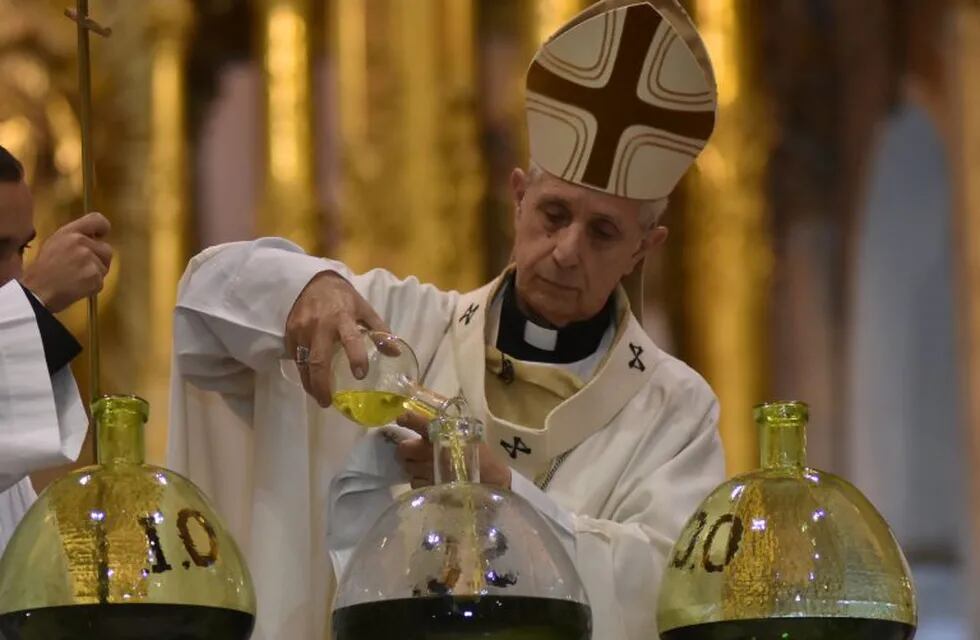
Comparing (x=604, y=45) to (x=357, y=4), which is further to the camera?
(x=357, y=4)

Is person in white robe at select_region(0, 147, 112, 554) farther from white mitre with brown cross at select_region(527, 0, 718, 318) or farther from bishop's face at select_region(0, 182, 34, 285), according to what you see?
white mitre with brown cross at select_region(527, 0, 718, 318)

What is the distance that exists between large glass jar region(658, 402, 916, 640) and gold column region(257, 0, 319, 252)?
310 cm

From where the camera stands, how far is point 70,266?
2.28m

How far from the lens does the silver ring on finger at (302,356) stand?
2.17 metres

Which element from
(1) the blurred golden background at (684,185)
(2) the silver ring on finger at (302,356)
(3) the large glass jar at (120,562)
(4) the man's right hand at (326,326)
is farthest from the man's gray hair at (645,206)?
(1) the blurred golden background at (684,185)

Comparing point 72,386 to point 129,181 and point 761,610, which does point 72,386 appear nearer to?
point 761,610

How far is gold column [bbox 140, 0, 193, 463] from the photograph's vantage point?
188 inches

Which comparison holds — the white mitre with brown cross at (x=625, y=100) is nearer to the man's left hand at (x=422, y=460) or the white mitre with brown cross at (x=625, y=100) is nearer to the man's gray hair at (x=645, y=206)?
the man's gray hair at (x=645, y=206)

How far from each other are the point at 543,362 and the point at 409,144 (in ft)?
7.03

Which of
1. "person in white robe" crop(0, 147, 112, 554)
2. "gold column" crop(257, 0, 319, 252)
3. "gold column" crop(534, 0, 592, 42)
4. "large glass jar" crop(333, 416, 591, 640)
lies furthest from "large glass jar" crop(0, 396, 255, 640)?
"gold column" crop(534, 0, 592, 42)

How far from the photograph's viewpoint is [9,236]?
2600mm

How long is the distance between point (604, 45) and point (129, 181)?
2.30 metres

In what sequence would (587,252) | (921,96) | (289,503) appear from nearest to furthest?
(289,503) < (587,252) < (921,96)

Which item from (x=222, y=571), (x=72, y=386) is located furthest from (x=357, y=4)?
(x=222, y=571)
